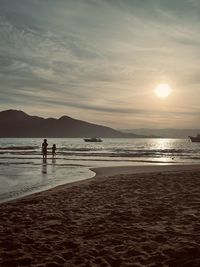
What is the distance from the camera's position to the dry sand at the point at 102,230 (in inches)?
226

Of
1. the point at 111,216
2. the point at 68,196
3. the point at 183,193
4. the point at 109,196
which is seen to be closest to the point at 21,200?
the point at 68,196

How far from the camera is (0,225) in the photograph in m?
7.83

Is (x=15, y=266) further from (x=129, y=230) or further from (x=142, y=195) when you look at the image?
(x=142, y=195)

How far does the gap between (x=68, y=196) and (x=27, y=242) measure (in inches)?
216

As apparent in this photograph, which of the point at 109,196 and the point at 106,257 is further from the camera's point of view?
the point at 109,196

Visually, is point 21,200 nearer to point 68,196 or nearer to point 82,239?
point 68,196

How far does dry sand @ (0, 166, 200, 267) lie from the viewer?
574 centimetres

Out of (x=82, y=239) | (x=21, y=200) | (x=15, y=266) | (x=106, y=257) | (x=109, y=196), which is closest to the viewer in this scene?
(x=15, y=266)

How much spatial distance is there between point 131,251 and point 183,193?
21.5 feet

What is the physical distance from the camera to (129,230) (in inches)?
292

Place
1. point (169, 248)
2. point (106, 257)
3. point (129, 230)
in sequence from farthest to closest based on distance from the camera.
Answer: point (129, 230) → point (169, 248) → point (106, 257)

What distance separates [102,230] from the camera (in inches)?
293

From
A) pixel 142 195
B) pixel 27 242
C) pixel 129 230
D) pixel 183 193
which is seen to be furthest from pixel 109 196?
pixel 27 242

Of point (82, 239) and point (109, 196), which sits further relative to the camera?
point (109, 196)
